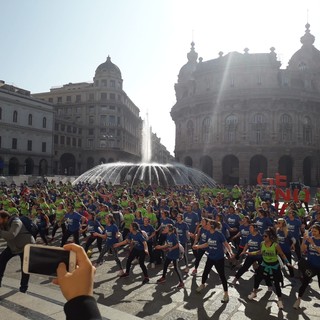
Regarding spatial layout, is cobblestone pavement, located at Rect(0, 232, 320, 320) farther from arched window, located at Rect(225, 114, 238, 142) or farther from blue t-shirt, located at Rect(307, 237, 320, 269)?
arched window, located at Rect(225, 114, 238, 142)

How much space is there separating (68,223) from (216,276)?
573 cm

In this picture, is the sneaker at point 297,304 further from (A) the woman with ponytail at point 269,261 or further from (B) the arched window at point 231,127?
(B) the arched window at point 231,127

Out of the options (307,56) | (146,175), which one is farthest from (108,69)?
(146,175)

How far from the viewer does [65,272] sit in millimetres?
1975

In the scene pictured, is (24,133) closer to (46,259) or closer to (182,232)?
(182,232)

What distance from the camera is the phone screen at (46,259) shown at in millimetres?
2061

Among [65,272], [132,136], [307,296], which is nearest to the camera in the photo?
[65,272]

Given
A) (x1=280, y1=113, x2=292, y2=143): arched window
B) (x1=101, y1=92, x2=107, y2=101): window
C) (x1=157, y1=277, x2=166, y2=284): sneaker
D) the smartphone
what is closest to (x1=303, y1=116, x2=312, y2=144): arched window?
(x1=280, y1=113, x2=292, y2=143): arched window

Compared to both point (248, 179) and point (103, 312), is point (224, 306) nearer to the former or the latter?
point (103, 312)

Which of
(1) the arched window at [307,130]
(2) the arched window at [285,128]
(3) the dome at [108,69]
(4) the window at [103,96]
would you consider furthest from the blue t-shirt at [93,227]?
(3) the dome at [108,69]

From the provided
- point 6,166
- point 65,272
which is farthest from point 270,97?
point 65,272

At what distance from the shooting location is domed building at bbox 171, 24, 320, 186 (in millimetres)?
49562

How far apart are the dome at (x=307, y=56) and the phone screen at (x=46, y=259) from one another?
65.0 metres

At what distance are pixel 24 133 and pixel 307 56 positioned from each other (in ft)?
175
